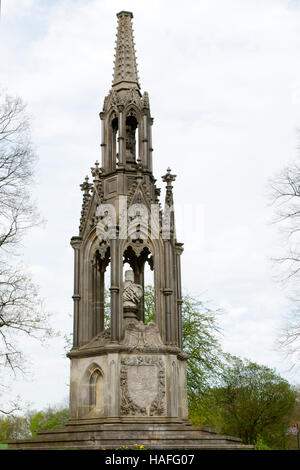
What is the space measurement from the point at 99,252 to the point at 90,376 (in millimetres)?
3215

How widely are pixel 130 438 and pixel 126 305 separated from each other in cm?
391

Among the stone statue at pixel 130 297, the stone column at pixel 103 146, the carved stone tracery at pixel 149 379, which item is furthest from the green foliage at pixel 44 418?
the carved stone tracery at pixel 149 379

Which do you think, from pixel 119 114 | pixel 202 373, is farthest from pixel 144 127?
pixel 202 373

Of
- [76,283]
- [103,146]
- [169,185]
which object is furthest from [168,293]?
[103,146]

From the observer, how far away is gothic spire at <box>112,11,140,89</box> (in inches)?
685

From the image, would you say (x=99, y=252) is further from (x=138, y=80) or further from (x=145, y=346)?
(x=138, y=80)

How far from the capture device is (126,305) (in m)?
15.3

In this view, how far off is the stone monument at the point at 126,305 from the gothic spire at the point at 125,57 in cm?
3

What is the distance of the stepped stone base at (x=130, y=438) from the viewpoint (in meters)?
12.0

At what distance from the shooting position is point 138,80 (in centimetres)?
1767

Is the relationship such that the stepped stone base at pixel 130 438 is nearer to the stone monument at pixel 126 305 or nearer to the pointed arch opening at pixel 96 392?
the stone monument at pixel 126 305

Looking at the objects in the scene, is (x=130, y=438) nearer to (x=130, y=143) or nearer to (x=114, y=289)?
(x=114, y=289)

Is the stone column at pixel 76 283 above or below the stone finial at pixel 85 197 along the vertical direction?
below

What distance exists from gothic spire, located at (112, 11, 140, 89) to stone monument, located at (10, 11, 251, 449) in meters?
0.03
